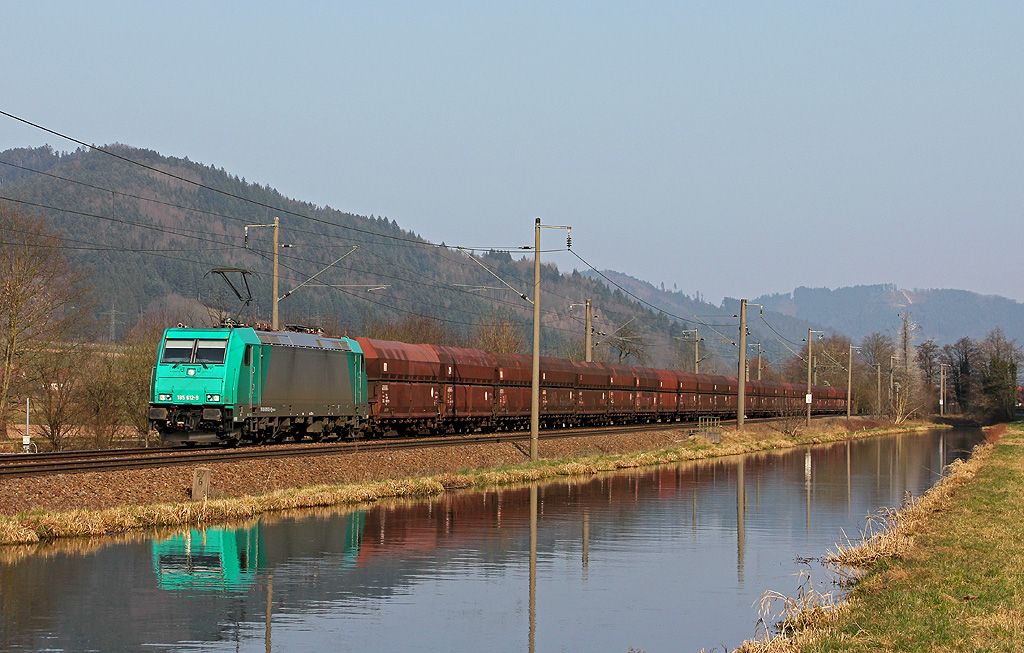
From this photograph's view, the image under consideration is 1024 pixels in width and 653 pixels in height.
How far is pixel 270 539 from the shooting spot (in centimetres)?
2145

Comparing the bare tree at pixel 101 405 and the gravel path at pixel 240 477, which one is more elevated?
the bare tree at pixel 101 405

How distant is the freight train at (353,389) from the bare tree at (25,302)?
13.2 m

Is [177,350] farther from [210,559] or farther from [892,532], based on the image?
[892,532]

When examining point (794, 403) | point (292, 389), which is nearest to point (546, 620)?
point (292, 389)

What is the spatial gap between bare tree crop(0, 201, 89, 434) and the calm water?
25.7 metres

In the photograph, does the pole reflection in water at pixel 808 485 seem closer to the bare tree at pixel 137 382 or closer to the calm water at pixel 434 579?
the calm water at pixel 434 579

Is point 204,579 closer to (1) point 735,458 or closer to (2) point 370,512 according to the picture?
(2) point 370,512

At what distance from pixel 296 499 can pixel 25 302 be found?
85.8ft

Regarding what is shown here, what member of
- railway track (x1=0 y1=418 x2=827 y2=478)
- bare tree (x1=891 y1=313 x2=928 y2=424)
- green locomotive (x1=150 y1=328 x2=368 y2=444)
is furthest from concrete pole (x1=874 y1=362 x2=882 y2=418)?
green locomotive (x1=150 y1=328 x2=368 y2=444)

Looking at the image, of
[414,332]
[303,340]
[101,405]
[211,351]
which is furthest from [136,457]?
[414,332]

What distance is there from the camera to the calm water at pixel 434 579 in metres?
13.6

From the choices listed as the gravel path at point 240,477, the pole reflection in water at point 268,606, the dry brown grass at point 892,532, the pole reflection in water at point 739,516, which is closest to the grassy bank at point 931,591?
the dry brown grass at point 892,532

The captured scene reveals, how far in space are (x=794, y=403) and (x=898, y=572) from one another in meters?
90.3

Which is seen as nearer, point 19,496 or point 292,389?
point 19,496
